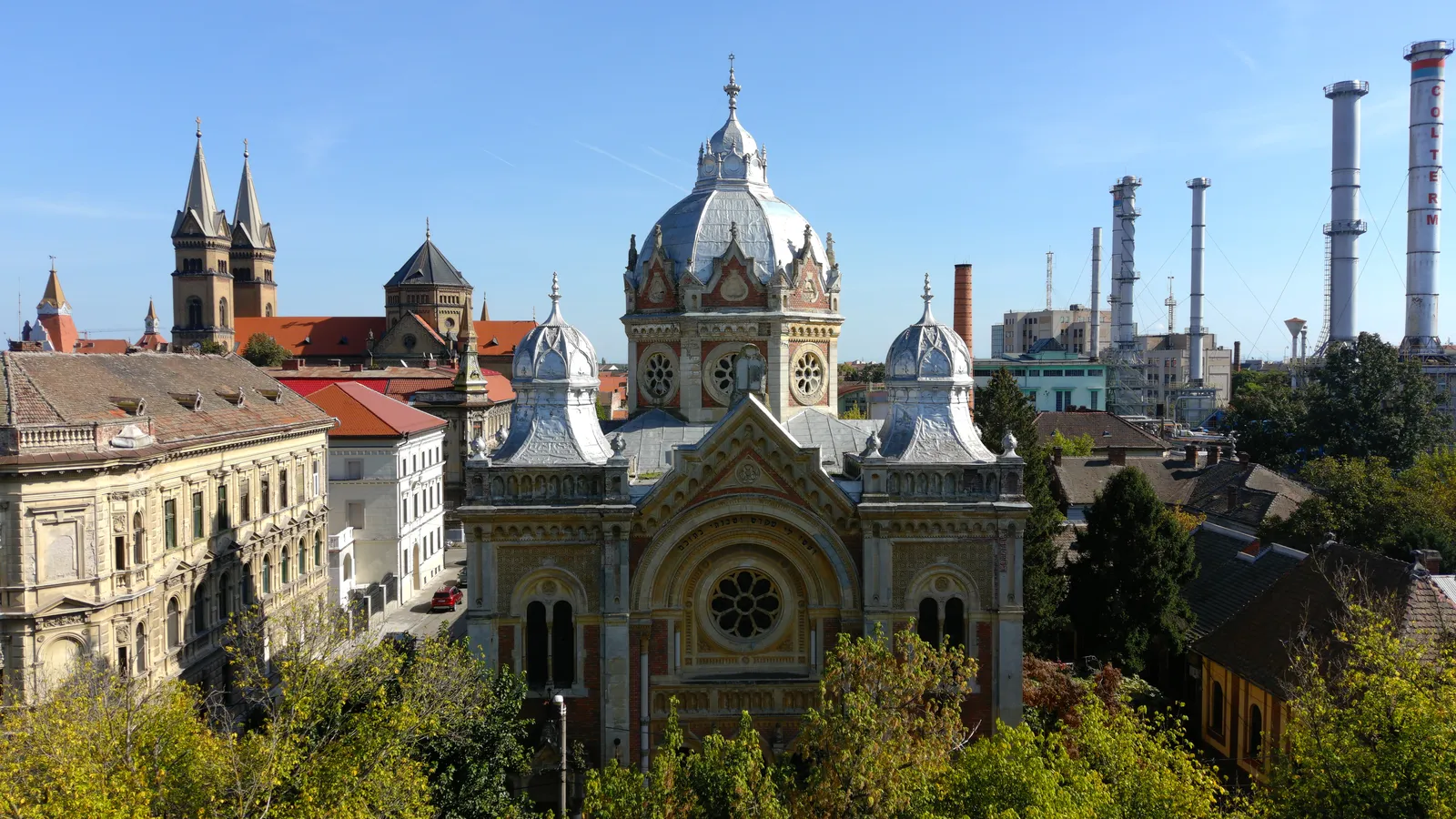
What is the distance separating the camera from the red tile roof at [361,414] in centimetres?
5625

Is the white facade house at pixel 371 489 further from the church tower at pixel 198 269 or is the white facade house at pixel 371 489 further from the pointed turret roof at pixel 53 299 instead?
the church tower at pixel 198 269

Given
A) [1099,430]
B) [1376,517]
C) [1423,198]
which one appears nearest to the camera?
[1376,517]

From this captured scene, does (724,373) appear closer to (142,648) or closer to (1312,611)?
(1312,611)

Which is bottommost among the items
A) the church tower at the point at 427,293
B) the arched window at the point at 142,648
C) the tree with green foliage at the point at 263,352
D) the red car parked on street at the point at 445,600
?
the red car parked on street at the point at 445,600

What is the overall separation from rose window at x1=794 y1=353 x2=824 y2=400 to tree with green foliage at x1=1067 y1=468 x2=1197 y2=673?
414 inches

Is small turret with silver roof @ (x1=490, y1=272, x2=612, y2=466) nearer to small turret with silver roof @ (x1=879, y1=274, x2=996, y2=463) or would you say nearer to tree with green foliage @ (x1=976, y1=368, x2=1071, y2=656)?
small turret with silver roof @ (x1=879, y1=274, x2=996, y2=463)

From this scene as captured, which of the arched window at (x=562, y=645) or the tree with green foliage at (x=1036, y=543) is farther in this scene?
the tree with green foliage at (x=1036, y=543)

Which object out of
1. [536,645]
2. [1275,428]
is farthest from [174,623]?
[1275,428]

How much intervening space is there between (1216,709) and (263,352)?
10364 centimetres

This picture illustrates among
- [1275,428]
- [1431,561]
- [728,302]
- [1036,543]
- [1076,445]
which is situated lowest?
[1036,543]

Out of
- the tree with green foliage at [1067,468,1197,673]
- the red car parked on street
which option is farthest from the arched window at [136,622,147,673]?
the tree with green foliage at [1067,468,1197,673]

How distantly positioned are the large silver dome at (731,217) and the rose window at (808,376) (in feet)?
10.5

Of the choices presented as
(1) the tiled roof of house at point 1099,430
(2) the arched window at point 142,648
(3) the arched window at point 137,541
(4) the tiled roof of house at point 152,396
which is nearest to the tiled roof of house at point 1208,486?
(1) the tiled roof of house at point 1099,430

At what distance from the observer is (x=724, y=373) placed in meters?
35.0
